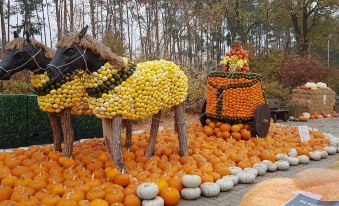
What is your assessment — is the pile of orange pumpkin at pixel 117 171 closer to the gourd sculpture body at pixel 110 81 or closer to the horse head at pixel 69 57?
the gourd sculpture body at pixel 110 81

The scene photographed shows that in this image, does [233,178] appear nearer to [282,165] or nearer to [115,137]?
[282,165]

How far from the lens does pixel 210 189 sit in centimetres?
469

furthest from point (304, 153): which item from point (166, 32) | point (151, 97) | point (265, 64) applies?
point (166, 32)

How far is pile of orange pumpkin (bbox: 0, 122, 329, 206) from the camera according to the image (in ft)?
13.7

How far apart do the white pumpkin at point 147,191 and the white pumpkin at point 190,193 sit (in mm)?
550

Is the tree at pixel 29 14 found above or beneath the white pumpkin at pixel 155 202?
above

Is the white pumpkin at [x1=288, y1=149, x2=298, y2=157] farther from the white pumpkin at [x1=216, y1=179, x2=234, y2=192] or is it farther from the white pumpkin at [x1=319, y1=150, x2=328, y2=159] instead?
the white pumpkin at [x1=216, y1=179, x2=234, y2=192]

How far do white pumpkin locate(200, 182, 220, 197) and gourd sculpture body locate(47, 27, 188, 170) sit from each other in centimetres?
122

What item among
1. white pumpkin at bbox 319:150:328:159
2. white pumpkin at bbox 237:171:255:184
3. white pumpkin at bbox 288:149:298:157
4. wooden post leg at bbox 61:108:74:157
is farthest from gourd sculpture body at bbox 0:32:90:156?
white pumpkin at bbox 319:150:328:159

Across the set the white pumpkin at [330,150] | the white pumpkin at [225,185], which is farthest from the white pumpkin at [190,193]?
the white pumpkin at [330,150]

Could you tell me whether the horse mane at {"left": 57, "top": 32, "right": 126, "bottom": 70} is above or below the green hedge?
above

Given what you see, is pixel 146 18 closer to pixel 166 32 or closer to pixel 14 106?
pixel 166 32

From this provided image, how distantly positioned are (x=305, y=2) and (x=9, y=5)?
64.6 ft

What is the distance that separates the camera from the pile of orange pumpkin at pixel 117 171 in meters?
4.16
